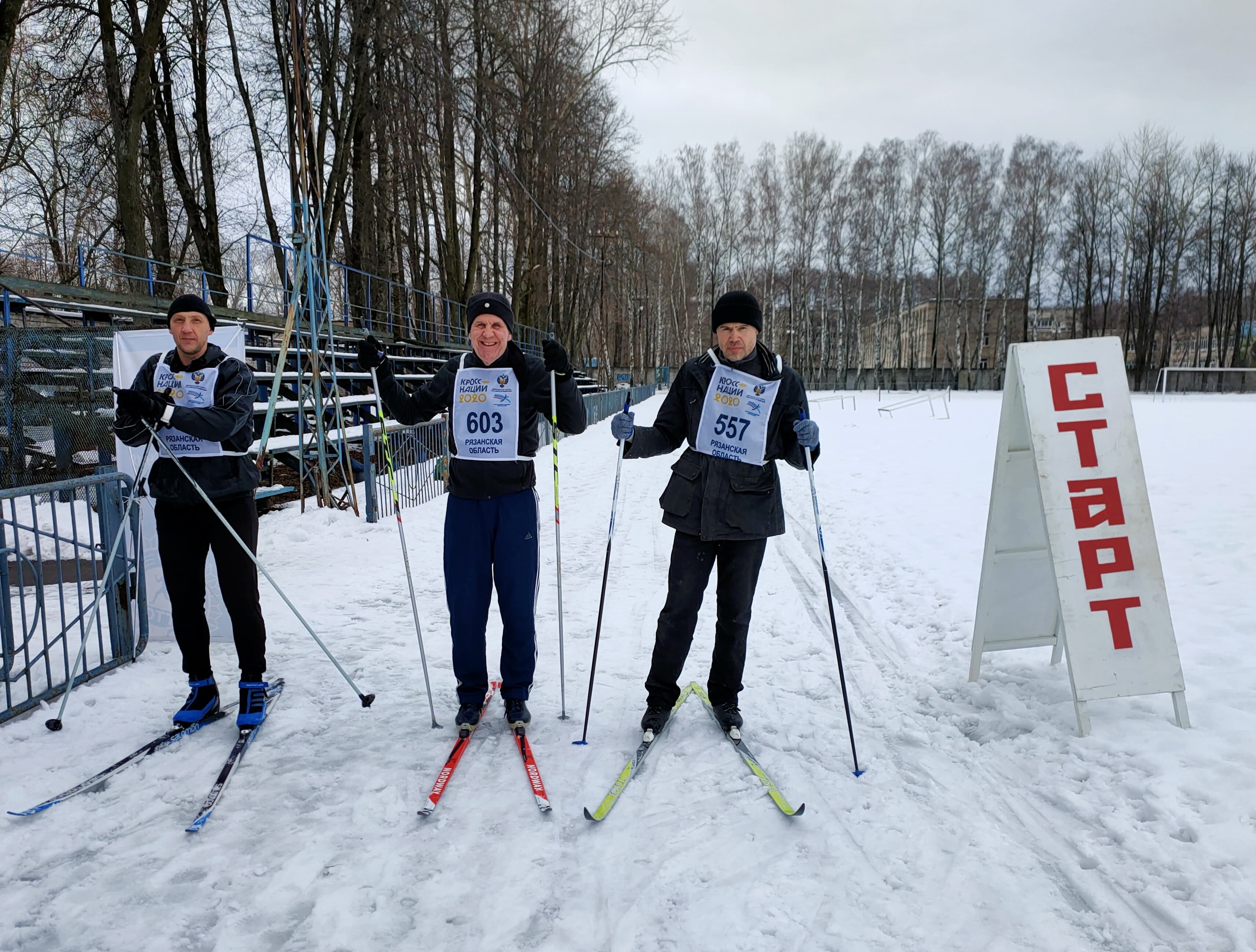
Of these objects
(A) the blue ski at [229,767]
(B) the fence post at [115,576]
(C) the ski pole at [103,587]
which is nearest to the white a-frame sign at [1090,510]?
(A) the blue ski at [229,767]

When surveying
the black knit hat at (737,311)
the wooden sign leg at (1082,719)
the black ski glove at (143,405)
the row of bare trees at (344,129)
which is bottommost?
the wooden sign leg at (1082,719)

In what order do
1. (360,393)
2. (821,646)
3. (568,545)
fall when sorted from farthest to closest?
1. (360,393)
2. (568,545)
3. (821,646)

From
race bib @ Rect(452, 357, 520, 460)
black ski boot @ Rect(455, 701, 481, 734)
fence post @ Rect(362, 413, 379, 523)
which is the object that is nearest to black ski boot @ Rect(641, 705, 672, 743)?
black ski boot @ Rect(455, 701, 481, 734)

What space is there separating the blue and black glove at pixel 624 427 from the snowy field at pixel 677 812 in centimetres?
144

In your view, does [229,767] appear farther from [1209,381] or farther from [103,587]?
[1209,381]

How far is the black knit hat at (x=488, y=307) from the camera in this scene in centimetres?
342

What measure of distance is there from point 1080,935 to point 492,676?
9.85 ft

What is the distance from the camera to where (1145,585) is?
323 centimetres

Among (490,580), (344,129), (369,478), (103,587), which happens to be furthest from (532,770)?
(344,129)

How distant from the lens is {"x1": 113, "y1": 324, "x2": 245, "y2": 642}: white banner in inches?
173

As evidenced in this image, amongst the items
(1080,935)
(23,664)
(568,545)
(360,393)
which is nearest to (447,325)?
(360,393)

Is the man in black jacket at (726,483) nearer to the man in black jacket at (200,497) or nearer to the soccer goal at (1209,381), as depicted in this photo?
the man in black jacket at (200,497)

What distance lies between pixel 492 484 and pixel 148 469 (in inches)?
99.8

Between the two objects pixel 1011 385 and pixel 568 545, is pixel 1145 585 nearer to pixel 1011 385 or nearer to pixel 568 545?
pixel 1011 385
